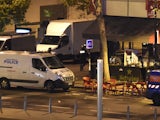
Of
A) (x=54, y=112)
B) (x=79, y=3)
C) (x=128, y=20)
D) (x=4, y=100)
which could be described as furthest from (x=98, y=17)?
(x=54, y=112)

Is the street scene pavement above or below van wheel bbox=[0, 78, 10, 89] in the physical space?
below

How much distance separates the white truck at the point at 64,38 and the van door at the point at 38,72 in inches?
494

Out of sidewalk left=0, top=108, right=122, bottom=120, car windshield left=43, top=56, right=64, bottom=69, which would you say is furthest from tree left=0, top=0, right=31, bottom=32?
sidewalk left=0, top=108, right=122, bottom=120

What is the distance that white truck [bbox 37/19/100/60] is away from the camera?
151 ft

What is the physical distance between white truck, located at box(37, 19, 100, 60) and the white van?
12.0 meters

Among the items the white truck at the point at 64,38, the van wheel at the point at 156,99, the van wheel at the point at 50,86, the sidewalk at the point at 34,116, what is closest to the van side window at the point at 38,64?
the van wheel at the point at 50,86

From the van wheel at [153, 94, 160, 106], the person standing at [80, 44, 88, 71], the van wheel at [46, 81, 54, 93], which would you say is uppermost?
the person standing at [80, 44, 88, 71]

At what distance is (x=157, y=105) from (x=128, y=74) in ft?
28.8

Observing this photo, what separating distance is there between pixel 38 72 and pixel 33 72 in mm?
287

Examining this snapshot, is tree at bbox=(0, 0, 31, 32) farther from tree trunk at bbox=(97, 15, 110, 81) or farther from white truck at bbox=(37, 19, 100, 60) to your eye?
tree trunk at bbox=(97, 15, 110, 81)

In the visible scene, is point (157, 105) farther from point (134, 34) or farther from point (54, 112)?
point (134, 34)

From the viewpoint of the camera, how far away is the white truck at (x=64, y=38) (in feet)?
151

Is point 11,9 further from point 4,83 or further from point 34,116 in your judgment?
point 34,116

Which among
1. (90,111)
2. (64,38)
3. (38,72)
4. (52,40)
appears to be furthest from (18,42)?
(90,111)
